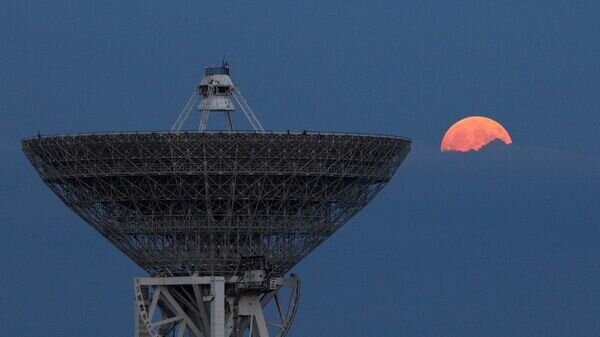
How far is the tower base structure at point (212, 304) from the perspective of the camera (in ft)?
360

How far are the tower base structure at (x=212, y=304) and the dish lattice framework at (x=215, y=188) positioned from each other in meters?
0.69

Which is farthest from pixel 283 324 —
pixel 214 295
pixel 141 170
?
pixel 141 170

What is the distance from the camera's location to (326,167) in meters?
107

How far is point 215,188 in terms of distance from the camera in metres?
107

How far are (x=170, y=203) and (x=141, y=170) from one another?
3.10 meters

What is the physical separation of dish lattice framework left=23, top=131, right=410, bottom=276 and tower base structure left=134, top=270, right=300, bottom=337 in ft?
2.26

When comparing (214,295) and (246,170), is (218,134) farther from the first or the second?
(214,295)

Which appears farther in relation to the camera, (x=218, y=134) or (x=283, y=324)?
(x=283, y=324)

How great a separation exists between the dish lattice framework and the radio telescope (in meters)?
0.07

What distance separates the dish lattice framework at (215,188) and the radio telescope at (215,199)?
7 centimetres

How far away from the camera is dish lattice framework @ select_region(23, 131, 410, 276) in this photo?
Answer: 105188mm

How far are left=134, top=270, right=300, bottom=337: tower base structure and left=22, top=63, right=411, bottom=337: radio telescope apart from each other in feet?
0.16

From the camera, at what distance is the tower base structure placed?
109812 millimetres

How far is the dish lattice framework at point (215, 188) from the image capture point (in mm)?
105188
